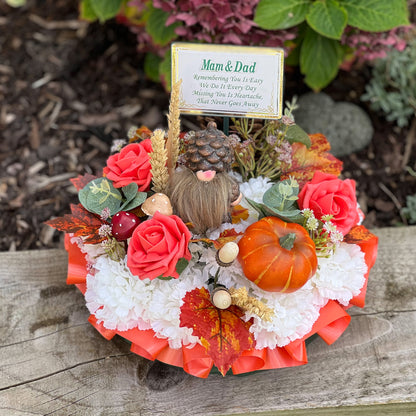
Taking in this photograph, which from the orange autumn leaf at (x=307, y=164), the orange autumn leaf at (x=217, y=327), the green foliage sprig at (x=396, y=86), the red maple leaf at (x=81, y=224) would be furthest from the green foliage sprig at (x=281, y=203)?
the green foliage sprig at (x=396, y=86)

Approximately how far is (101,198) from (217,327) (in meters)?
0.37

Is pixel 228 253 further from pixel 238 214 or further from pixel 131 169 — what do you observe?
pixel 131 169

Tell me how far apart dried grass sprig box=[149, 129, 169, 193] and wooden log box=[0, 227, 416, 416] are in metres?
0.41

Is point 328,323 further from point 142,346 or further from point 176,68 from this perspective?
point 176,68

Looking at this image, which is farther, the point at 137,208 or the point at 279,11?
the point at 279,11

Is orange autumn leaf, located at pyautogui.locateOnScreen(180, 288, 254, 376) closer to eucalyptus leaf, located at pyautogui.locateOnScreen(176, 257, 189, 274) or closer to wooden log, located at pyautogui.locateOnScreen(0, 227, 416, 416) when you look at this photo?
eucalyptus leaf, located at pyautogui.locateOnScreen(176, 257, 189, 274)

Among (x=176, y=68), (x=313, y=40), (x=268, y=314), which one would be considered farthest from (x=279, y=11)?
(x=268, y=314)

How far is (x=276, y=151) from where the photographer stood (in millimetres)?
1066

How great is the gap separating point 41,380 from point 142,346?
27cm

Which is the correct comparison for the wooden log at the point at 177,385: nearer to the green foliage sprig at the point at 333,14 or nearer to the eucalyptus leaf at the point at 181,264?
the eucalyptus leaf at the point at 181,264

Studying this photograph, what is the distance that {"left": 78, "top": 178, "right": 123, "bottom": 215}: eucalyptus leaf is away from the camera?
990 millimetres

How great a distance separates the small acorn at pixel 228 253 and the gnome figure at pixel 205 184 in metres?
0.08

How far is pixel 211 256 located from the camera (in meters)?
0.95

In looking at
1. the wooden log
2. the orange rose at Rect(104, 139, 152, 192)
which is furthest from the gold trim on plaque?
the wooden log
